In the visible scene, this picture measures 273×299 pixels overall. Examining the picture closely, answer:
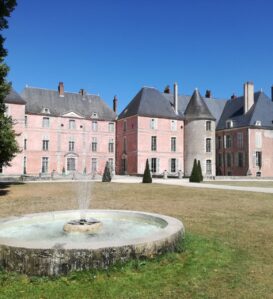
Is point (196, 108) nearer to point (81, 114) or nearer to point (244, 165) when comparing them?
point (244, 165)

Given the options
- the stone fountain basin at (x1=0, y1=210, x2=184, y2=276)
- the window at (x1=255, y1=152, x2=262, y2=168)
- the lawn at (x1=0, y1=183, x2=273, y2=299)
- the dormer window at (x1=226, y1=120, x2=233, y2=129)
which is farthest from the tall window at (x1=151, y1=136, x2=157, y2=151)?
the stone fountain basin at (x1=0, y1=210, x2=184, y2=276)

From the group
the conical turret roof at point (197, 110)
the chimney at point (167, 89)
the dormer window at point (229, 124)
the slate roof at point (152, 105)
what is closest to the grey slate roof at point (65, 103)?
the slate roof at point (152, 105)

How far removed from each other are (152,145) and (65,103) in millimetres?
11055

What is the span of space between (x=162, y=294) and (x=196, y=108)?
3618cm

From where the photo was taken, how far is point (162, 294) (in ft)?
12.0

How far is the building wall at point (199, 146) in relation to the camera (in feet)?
125

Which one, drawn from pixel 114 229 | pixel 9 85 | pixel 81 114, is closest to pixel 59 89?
pixel 81 114

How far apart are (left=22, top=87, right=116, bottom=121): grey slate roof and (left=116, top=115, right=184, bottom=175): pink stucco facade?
129 inches

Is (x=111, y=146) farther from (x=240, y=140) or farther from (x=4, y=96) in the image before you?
(x=4, y=96)

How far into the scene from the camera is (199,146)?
125 feet

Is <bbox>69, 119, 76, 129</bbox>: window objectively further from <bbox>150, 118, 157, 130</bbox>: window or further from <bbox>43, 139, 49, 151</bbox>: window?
<bbox>150, 118, 157, 130</bbox>: window

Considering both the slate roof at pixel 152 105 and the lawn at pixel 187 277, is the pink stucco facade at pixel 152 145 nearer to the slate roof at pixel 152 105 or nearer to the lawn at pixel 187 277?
the slate roof at pixel 152 105

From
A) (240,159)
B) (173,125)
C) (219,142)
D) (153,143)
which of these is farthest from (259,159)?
(153,143)

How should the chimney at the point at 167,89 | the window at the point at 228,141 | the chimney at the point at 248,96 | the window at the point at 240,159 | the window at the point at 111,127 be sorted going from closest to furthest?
the window at the point at 240,159, the chimney at the point at 248,96, the window at the point at 228,141, the window at the point at 111,127, the chimney at the point at 167,89
